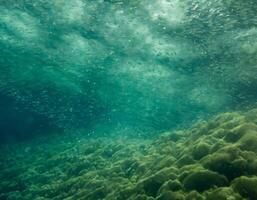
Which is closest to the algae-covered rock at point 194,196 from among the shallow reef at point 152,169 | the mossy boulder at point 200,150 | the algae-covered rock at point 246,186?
the shallow reef at point 152,169

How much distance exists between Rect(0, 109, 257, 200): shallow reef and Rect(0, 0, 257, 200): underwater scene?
0.05 metres

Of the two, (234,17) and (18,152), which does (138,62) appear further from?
(18,152)

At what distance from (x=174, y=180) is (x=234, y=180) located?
1615 mm

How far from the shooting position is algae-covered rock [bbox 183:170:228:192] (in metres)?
7.51

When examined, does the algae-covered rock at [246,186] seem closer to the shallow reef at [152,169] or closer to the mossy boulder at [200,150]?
the shallow reef at [152,169]

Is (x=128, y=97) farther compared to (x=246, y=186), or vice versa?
(x=128, y=97)

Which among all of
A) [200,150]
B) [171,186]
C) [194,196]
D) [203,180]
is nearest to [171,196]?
[171,186]

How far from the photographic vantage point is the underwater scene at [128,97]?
914cm

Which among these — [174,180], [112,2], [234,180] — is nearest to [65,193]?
[174,180]

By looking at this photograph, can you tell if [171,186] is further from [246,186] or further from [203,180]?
[246,186]

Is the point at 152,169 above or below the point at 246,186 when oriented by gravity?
above

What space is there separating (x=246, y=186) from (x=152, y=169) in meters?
4.02

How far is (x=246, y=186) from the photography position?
6934 mm

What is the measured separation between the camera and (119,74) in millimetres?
25625
